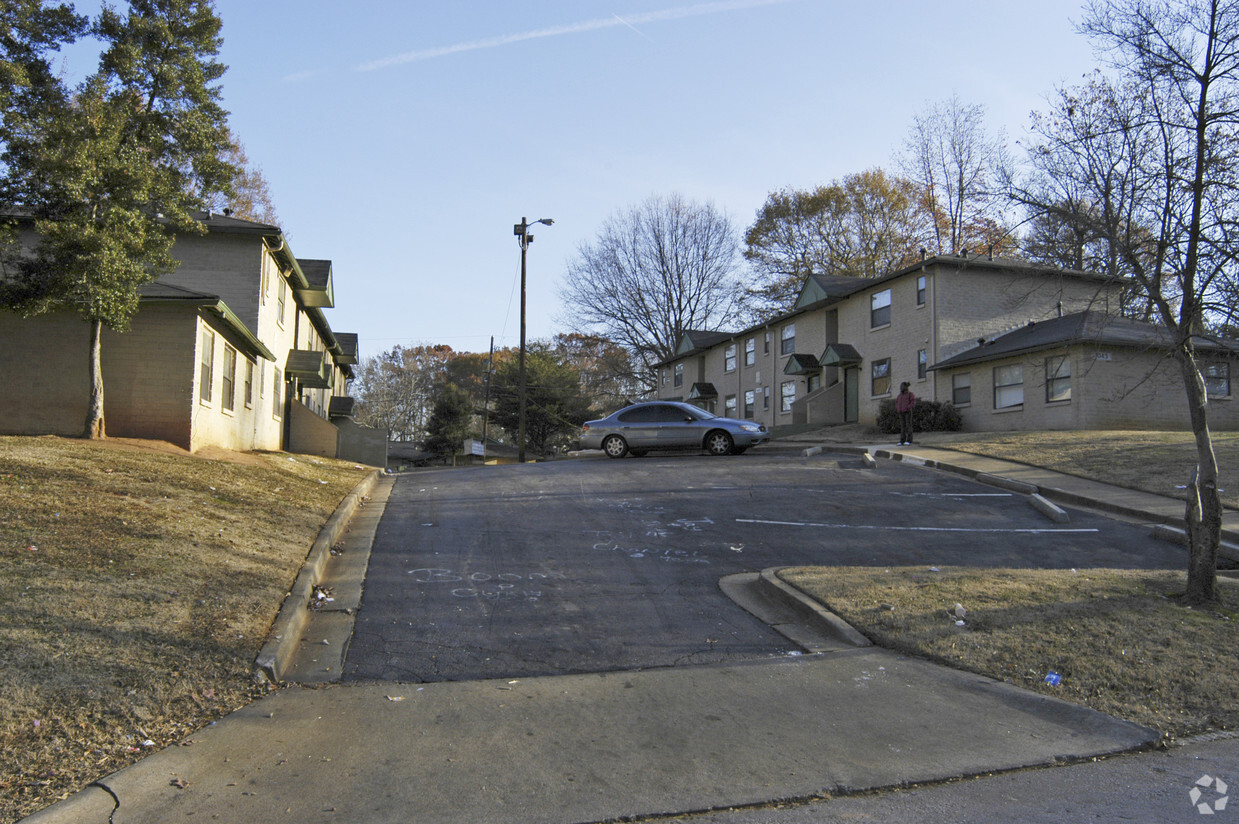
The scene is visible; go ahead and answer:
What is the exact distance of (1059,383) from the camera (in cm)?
2455

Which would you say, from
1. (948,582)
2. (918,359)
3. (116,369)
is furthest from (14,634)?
(918,359)

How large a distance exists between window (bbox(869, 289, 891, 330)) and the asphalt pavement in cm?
2701

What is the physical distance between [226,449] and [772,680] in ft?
49.5

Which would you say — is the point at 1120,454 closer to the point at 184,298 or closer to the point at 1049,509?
the point at 1049,509

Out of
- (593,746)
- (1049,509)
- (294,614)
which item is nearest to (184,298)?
(294,614)

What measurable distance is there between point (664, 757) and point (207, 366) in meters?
15.1

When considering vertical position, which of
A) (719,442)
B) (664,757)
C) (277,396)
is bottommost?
(664,757)

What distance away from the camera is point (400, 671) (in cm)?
572

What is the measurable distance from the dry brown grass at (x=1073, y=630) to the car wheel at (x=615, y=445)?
13618 mm

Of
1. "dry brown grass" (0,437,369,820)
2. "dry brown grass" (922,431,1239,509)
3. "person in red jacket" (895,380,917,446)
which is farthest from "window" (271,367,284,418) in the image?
"dry brown grass" (922,431,1239,509)

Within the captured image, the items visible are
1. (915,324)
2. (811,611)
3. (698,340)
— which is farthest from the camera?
(698,340)

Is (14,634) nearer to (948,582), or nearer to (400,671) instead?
(400,671)

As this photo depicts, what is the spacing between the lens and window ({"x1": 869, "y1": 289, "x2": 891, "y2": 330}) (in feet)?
102

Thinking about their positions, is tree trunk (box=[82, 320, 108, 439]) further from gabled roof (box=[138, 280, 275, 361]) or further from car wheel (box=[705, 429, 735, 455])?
car wheel (box=[705, 429, 735, 455])
